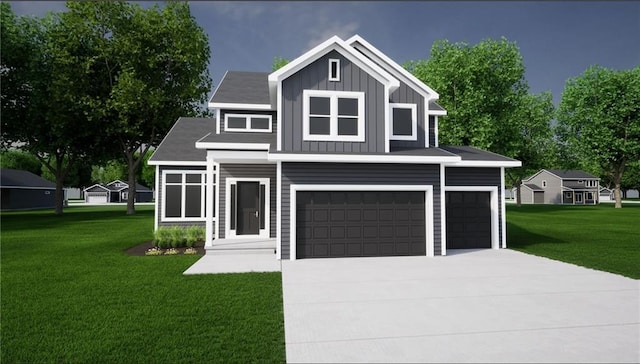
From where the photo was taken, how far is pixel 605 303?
6.42 meters

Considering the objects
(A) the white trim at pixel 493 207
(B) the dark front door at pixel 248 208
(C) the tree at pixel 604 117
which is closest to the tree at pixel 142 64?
(B) the dark front door at pixel 248 208

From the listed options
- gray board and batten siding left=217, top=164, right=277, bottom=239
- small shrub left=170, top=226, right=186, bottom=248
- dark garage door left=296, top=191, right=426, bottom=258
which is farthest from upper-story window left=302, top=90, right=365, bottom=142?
small shrub left=170, top=226, right=186, bottom=248

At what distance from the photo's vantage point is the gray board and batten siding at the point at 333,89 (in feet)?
37.4

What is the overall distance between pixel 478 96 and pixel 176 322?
29.3 metres

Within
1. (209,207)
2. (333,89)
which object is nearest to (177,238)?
(209,207)

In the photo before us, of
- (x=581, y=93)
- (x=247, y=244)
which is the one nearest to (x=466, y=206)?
(x=247, y=244)

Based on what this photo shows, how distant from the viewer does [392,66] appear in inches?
537

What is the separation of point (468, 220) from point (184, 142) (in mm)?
14158

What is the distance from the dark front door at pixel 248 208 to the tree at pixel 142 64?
17.9 m

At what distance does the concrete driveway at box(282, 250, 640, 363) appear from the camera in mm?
4480

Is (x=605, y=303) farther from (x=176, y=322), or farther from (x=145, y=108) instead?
(x=145, y=108)

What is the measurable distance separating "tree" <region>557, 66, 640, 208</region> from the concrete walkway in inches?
1642

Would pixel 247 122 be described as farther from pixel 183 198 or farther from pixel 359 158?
pixel 359 158

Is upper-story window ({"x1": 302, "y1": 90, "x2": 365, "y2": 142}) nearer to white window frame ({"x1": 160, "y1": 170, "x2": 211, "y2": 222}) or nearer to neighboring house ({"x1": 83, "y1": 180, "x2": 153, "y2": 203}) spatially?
white window frame ({"x1": 160, "y1": 170, "x2": 211, "y2": 222})
